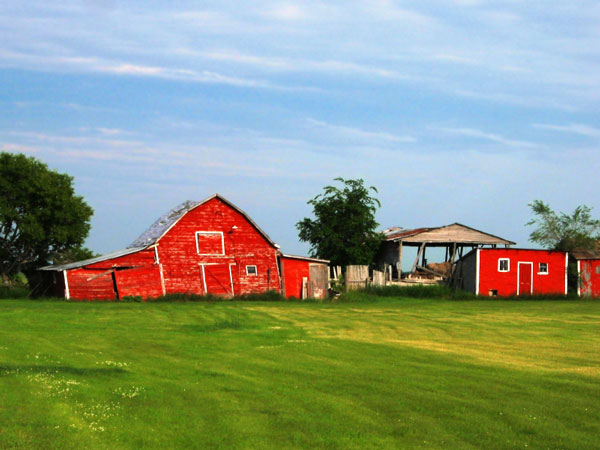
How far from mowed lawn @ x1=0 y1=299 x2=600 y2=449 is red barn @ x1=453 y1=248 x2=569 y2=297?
91.9 feet

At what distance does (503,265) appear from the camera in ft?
174

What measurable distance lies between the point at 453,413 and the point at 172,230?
37250 millimetres

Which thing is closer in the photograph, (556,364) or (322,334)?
(556,364)

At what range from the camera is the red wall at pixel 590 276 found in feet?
180

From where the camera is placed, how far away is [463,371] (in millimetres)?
15641

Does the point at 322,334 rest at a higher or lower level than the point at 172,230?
lower

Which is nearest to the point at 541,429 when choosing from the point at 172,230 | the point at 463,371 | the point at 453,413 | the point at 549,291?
the point at 453,413

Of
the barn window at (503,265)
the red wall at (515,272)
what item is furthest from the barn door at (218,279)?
the barn window at (503,265)

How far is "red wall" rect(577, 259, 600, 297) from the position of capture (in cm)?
5500

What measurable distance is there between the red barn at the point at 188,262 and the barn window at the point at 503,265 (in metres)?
15.9

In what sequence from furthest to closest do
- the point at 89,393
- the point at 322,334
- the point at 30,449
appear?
the point at 322,334 < the point at 89,393 < the point at 30,449

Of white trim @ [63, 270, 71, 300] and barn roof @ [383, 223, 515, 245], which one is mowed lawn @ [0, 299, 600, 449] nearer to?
white trim @ [63, 270, 71, 300]

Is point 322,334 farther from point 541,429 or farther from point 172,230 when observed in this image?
point 172,230

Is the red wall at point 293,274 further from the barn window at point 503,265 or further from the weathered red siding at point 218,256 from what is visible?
the barn window at point 503,265
